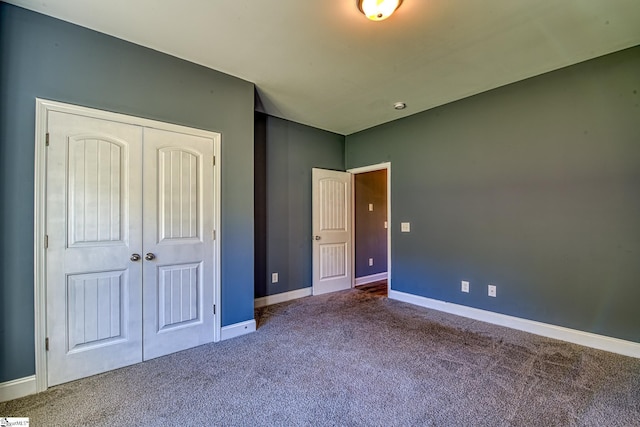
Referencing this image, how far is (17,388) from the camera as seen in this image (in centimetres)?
199

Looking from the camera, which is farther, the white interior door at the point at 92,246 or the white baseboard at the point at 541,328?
the white baseboard at the point at 541,328

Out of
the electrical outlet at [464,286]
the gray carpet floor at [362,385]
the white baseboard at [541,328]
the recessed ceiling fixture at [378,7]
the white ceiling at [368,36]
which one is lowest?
the gray carpet floor at [362,385]

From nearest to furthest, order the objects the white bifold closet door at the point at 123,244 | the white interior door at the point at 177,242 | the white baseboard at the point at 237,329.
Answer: the white bifold closet door at the point at 123,244 → the white interior door at the point at 177,242 → the white baseboard at the point at 237,329

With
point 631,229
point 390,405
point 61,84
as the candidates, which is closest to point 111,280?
point 61,84

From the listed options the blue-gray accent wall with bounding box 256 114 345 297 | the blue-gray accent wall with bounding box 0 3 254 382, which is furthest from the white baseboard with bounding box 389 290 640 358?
the blue-gray accent wall with bounding box 0 3 254 382

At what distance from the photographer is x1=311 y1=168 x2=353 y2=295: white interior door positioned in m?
4.59

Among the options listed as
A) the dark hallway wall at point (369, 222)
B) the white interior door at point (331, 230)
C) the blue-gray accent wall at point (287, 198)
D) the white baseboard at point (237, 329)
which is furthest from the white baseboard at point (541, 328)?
the white baseboard at point (237, 329)

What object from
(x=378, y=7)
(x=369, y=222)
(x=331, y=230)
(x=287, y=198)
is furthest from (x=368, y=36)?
(x=369, y=222)

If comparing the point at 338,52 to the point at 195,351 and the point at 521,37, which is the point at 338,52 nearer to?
the point at 521,37

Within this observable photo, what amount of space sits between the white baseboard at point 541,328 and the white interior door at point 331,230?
126 cm

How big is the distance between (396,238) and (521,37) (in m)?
2.72

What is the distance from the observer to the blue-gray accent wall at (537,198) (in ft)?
8.42

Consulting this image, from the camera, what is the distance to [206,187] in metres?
2.82

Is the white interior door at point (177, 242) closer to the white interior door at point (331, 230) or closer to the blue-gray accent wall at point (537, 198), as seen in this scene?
the white interior door at point (331, 230)
